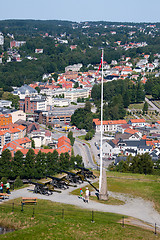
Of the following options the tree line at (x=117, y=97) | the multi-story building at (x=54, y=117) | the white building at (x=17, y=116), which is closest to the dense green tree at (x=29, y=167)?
the white building at (x=17, y=116)

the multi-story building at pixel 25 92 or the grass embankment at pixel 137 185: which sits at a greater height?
the multi-story building at pixel 25 92

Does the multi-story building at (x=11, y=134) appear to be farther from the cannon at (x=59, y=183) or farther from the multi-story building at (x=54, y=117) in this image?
the cannon at (x=59, y=183)

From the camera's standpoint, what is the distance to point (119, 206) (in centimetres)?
1789

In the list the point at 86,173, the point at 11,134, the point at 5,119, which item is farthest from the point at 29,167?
the point at 5,119

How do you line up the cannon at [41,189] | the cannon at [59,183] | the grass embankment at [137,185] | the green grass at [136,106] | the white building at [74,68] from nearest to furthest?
the cannon at [41,189], the grass embankment at [137,185], the cannon at [59,183], the green grass at [136,106], the white building at [74,68]

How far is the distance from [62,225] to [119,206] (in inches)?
143

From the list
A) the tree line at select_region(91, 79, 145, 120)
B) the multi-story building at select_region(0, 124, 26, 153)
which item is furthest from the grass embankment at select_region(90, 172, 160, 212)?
the tree line at select_region(91, 79, 145, 120)

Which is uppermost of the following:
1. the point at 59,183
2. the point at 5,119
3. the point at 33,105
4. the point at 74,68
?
the point at 74,68

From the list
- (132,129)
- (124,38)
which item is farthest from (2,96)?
(124,38)

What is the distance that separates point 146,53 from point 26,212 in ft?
419

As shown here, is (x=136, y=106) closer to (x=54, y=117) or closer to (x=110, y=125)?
(x=110, y=125)

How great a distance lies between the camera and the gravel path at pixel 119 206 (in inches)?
665

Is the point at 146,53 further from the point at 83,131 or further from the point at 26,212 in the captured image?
the point at 26,212

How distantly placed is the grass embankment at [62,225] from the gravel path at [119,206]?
28.4 inches
